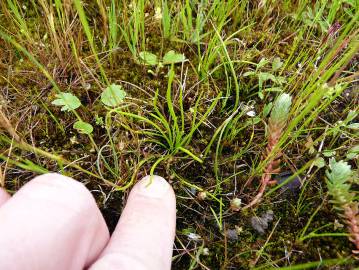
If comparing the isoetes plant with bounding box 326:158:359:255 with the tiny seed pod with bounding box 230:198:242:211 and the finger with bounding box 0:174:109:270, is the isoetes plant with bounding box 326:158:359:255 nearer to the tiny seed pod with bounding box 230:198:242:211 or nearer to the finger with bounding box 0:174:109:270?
the tiny seed pod with bounding box 230:198:242:211

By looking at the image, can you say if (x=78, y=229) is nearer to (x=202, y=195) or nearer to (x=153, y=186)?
(x=153, y=186)

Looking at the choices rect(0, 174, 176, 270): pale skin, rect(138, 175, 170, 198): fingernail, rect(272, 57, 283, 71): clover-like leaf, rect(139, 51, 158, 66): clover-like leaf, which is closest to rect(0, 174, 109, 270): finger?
rect(0, 174, 176, 270): pale skin

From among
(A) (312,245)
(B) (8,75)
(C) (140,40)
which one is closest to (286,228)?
(A) (312,245)

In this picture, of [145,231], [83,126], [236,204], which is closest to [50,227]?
[145,231]

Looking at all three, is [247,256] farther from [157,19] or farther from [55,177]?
[157,19]

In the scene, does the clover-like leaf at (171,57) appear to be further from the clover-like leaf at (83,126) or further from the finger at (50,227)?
the finger at (50,227)

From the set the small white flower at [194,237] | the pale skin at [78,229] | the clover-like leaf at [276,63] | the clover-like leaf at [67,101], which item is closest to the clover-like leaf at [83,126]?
the clover-like leaf at [67,101]
